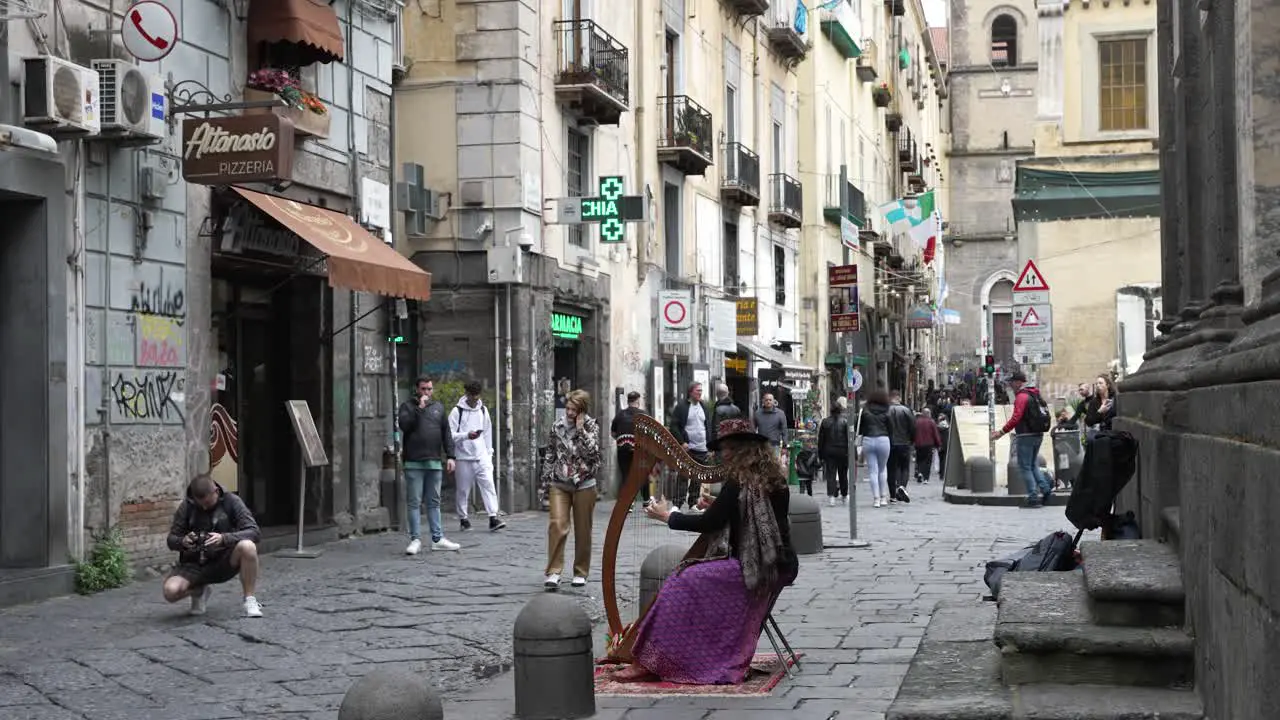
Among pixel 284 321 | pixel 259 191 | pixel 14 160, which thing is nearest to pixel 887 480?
pixel 284 321

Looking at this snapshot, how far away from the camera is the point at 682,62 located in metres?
30.9

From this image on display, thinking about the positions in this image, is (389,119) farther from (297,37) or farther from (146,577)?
(146,577)

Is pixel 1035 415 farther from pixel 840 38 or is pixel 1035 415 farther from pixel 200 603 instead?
pixel 840 38

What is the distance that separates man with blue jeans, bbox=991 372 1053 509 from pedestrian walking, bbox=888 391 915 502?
242 centimetres

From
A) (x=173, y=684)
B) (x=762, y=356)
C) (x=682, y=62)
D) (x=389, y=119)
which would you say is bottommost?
(x=173, y=684)

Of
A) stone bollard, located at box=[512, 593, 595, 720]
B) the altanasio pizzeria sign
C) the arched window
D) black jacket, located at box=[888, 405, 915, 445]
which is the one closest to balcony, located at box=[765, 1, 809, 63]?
black jacket, located at box=[888, 405, 915, 445]

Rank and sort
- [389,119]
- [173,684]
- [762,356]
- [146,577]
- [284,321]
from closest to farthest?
[173,684] < [146,577] < [284,321] < [389,119] < [762,356]

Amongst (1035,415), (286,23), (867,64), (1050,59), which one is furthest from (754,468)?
(867,64)

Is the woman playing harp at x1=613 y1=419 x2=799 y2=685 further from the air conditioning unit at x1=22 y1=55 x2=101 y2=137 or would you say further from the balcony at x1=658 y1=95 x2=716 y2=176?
the balcony at x1=658 y1=95 x2=716 y2=176

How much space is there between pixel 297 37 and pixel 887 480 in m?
12.9

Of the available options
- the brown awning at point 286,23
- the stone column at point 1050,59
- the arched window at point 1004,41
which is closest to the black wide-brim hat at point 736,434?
the brown awning at point 286,23

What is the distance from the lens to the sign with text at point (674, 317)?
2794 cm

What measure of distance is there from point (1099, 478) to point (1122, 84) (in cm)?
2643

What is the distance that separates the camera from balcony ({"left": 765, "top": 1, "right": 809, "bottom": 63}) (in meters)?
38.2
